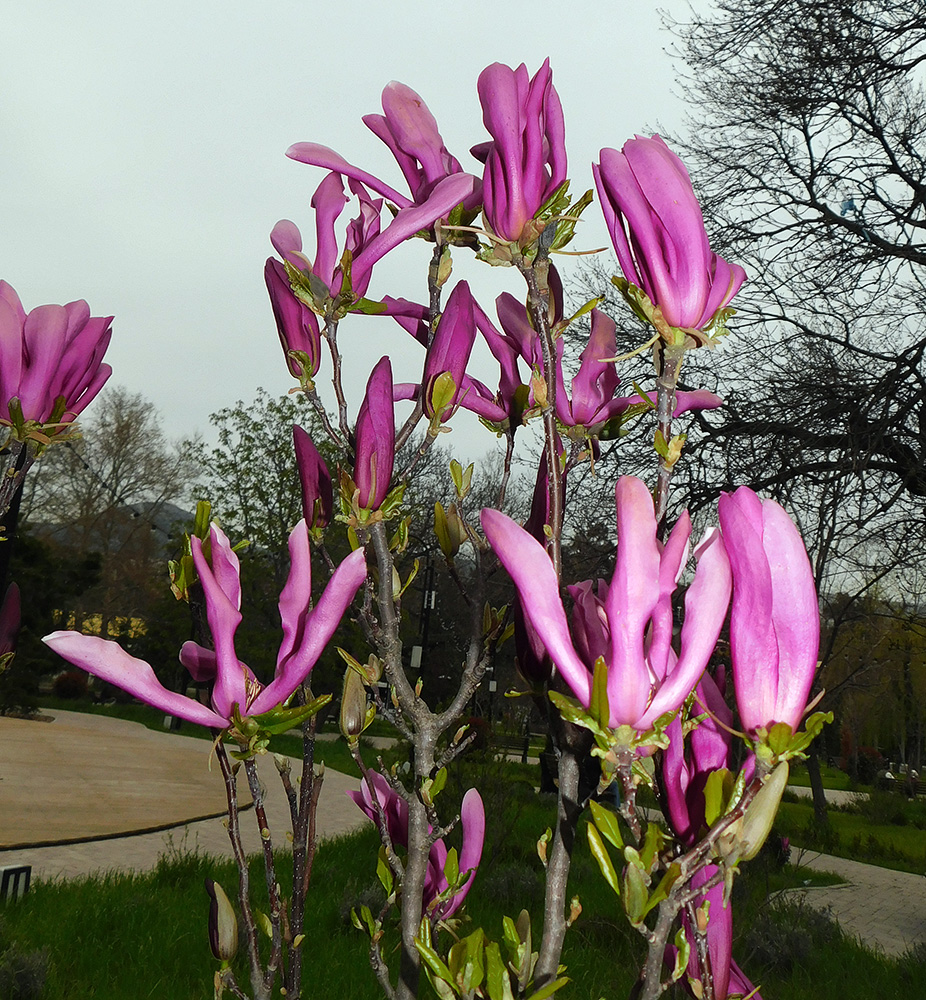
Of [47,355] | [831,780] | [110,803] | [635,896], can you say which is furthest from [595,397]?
[831,780]

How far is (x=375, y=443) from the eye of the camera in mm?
732

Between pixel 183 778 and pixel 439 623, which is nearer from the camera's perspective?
pixel 183 778

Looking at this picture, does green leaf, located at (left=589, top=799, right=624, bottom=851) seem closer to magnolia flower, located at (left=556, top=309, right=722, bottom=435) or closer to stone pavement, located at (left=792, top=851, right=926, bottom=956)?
magnolia flower, located at (left=556, top=309, right=722, bottom=435)

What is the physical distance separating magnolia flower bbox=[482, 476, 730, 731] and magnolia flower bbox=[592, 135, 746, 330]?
22 cm

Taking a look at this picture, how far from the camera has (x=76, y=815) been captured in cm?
760

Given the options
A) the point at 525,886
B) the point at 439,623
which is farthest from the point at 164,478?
the point at 525,886

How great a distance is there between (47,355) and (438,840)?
0.68m

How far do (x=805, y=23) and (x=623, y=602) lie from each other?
301 inches

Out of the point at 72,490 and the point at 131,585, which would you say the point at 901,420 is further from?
the point at 72,490

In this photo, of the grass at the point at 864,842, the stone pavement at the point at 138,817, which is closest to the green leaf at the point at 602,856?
the stone pavement at the point at 138,817

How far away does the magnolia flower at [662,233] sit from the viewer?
602 mm

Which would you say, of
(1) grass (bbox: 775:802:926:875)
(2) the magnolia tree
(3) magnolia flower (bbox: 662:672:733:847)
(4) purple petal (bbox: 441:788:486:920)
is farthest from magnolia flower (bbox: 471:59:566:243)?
(1) grass (bbox: 775:802:926:875)

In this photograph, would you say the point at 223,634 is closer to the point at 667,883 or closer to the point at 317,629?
the point at 317,629

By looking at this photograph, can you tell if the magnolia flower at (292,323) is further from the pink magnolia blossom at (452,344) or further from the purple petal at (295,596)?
the purple petal at (295,596)
